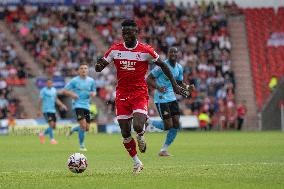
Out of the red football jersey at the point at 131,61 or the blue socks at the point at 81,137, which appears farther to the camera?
the blue socks at the point at 81,137

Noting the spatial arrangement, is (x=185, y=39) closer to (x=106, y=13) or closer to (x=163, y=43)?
(x=163, y=43)

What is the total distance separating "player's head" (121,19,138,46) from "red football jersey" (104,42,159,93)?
0.28 metres

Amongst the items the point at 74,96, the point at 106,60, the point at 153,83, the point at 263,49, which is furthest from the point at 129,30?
the point at 263,49

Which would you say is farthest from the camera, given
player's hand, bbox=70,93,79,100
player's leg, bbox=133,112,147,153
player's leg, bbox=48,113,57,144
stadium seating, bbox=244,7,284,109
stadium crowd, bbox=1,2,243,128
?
stadium seating, bbox=244,7,284,109

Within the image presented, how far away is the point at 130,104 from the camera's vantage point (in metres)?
15.5

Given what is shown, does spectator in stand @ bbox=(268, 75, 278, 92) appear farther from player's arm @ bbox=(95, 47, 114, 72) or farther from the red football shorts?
player's arm @ bbox=(95, 47, 114, 72)

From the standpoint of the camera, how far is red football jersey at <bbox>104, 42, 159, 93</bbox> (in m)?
15.3

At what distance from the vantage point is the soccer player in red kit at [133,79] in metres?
15.2

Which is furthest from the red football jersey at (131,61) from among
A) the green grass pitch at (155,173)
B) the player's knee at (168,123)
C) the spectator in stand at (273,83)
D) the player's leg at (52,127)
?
the spectator in stand at (273,83)

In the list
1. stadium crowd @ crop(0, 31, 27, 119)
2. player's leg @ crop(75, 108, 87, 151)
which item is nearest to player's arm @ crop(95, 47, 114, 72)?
player's leg @ crop(75, 108, 87, 151)

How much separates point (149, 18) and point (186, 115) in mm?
9360

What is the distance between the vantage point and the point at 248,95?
51.1m

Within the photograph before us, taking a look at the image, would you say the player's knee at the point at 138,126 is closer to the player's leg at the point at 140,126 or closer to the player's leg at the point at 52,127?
the player's leg at the point at 140,126

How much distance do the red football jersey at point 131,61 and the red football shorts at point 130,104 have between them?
0.14m
